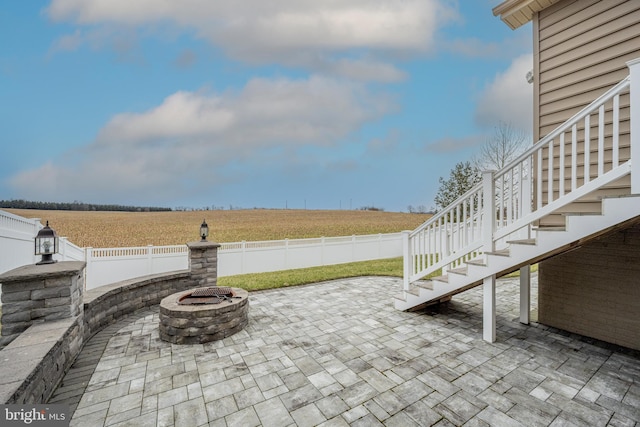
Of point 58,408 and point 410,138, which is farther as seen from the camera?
point 410,138

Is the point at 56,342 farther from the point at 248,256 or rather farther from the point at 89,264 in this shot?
the point at 248,256

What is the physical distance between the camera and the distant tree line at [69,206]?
33.5ft

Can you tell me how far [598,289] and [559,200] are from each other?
208cm

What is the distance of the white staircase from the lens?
2.74 m

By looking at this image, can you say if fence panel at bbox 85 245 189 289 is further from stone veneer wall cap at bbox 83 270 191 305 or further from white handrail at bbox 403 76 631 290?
white handrail at bbox 403 76 631 290

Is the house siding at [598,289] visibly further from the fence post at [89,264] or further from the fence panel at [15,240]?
the fence panel at [15,240]

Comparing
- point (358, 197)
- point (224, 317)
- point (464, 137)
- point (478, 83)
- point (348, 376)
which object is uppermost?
point (478, 83)

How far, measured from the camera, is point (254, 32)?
791cm

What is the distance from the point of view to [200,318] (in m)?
3.84

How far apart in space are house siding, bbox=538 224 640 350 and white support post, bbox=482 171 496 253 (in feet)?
5.09

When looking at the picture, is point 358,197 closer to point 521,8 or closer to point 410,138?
point 410,138

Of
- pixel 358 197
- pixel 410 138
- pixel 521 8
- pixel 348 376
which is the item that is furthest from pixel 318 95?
pixel 358 197

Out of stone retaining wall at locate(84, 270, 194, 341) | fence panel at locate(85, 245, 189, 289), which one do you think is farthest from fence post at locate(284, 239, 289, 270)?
stone retaining wall at locate(84, 270, 194, 341)

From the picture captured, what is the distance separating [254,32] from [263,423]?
9209 mm
